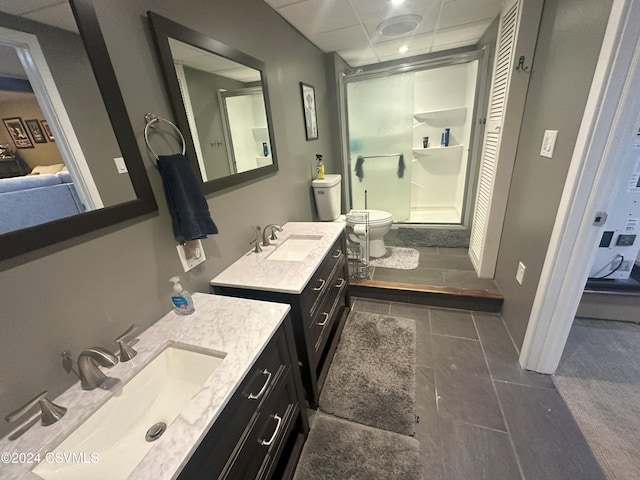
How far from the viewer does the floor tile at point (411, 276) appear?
7.40 ft

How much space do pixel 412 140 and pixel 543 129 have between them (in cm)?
176

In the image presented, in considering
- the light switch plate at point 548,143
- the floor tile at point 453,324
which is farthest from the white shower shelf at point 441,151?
the floor tile at point 453,324

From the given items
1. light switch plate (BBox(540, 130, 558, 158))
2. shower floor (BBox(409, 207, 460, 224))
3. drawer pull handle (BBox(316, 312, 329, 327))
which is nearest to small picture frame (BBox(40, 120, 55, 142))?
drawer pull handle (BBox(316, 312, 329, 327))

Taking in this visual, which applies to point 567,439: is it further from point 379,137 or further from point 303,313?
point 379,137

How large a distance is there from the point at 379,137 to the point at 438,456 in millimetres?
3025

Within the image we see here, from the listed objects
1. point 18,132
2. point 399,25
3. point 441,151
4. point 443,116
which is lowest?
point 441,151

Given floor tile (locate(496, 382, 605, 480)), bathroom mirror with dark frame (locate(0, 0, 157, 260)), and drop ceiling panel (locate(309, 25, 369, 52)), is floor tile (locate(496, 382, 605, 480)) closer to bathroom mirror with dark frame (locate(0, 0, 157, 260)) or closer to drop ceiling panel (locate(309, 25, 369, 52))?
bathroom mirror with dark frame (locate(0, 0, 157, 260))

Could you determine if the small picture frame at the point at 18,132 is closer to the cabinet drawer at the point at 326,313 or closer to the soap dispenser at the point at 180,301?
the soap dispenser at the point at 180,301

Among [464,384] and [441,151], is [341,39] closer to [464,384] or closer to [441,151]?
[441,151]

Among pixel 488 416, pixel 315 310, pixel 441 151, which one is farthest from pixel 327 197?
pixel 441 151

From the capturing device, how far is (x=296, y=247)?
1722mm

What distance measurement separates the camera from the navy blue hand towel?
979mm

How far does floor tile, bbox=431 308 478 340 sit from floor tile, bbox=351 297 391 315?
370mm

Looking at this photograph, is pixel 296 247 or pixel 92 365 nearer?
pixel 92 365
